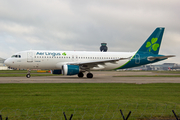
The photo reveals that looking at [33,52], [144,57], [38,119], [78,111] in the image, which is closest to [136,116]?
[78,111]

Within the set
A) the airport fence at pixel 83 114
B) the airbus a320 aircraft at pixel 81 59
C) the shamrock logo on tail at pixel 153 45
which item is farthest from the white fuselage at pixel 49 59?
the airport fence at pixel 83 114

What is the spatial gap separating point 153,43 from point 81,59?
44.4 ft

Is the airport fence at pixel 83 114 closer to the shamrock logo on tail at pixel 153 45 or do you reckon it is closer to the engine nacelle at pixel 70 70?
the engine nacelle at pixel 70 70

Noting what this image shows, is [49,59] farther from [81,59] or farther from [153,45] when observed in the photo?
[153,45]

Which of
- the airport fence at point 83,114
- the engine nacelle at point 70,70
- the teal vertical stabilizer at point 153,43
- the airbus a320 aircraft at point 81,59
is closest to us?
the airport fence at point 83,114

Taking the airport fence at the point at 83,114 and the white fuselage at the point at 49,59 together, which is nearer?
the airport fence at the point at 83,114

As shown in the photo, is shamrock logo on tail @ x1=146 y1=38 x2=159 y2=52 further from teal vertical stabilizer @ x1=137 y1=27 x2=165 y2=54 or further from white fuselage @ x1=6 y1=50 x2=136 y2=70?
white fuselage @ x1=6 y1=50 x2=136 y2=70

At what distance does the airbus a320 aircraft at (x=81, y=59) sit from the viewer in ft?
98.8

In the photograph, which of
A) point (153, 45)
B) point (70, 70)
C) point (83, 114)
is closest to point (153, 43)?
point (153, 45)

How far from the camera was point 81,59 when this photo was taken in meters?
32.8

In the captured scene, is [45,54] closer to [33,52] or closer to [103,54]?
[33,52]

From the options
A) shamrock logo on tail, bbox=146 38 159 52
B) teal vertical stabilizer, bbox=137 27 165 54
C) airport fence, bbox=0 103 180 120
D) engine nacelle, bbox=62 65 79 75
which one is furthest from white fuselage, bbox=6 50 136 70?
airport fence, bbox=0 103 180 120

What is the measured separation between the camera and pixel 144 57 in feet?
116

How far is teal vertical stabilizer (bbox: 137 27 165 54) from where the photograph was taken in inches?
1417
